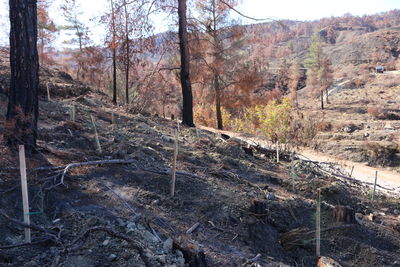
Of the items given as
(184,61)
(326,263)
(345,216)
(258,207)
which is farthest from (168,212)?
(184,61)

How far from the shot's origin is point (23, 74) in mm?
4898

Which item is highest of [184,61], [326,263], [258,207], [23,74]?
[184,61]

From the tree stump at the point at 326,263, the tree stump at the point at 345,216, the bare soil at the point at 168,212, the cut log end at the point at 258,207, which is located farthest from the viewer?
the tree stump at the point at 345,216

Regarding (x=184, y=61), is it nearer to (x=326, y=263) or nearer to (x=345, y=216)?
(x=345, y=216)

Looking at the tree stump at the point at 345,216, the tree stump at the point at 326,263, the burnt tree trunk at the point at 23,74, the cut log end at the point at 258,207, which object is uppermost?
the burnt tree trunk at the point at 23,74

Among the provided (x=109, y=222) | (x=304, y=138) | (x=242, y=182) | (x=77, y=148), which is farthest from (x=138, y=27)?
(x=304, y=138)

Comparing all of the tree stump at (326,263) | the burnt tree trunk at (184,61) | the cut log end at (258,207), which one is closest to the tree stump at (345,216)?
the cut log end at (258,207)

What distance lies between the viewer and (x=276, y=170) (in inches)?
293

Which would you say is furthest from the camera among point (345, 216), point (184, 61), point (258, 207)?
point (184, 61)

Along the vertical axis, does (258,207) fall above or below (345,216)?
above

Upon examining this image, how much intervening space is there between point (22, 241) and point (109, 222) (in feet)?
2.65

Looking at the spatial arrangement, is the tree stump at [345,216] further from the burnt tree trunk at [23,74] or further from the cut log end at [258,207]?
the burnt tree trunk at [23,74]

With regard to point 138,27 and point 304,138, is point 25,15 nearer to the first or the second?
point 138,27

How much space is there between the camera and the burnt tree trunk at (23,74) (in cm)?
480
